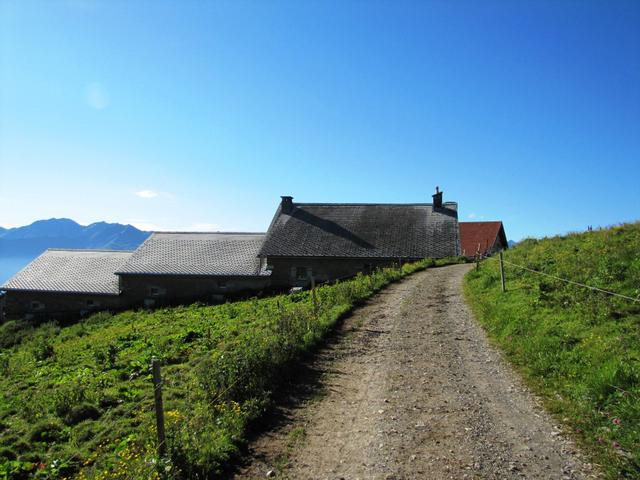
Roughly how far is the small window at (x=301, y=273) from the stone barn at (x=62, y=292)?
14.9 meters

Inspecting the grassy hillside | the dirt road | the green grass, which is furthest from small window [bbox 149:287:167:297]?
the dirt road

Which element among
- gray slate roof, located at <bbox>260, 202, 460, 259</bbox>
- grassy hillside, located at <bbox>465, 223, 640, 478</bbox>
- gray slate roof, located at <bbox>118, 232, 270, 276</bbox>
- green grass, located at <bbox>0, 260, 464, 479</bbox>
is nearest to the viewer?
grassy hillside, located at <bbox>465, 223, 640, 478</bbox>

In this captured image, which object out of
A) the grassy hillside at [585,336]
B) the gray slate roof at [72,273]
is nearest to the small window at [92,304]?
the gray slate roof at [72,273]

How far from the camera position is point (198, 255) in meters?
36.4

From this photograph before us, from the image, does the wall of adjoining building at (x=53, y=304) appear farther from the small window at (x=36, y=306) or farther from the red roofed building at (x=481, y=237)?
the red roofed building at (x=481, y=237)

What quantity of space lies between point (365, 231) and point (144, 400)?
97.8 feet

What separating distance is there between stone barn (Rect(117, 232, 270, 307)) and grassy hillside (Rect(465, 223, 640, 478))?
21379 mm

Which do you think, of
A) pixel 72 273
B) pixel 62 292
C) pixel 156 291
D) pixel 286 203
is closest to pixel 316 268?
pixel 286 203

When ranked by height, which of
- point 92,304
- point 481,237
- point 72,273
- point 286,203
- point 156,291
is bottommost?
point 92,304

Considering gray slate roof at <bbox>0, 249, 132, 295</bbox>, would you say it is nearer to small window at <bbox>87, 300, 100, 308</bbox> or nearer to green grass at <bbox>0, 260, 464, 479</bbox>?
small window at <bbox>87, 300, 100, 308</bbox>

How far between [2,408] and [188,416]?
7035 mm

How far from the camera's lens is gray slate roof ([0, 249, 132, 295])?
1372 inches

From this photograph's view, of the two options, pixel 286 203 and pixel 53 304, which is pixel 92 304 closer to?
Result: pixel 53 304

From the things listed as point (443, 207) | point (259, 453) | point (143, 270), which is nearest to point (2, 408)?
point (259, 453)
